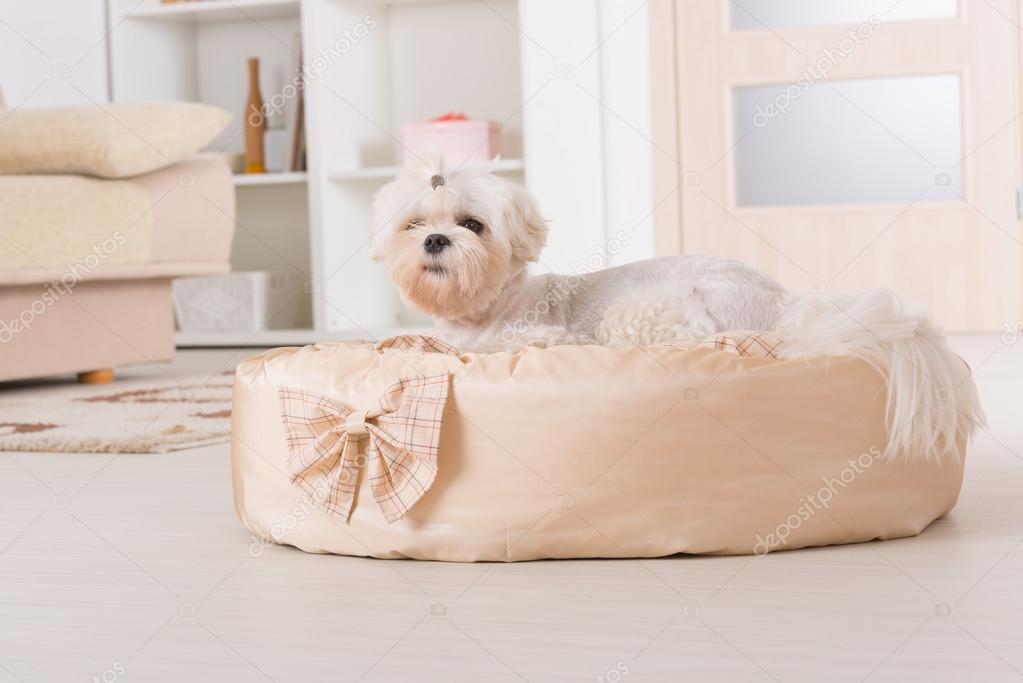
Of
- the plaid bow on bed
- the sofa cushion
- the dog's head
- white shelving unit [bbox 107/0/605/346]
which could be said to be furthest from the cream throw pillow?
the plaid bow on bed

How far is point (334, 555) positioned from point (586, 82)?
9.26 ft

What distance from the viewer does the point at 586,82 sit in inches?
158

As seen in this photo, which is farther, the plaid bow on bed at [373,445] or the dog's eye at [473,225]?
the dog's eye at [473,225]

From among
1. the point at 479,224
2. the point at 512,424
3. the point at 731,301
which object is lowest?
the point at 512,424

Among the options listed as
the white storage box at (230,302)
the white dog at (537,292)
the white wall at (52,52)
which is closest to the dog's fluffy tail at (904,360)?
the white dog at (537,292)

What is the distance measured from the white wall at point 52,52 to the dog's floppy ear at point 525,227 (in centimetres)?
309

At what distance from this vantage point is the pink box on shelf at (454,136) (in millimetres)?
3979

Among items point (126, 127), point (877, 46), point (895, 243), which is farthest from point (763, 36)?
point (126, 127)

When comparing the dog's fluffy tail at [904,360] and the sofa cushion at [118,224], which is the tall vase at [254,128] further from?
the dog's fluffy tail at [904,360]

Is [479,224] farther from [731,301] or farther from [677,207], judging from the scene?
[677,207]

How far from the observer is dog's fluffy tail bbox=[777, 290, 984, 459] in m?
1.38

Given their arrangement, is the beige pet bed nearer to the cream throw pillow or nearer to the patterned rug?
the patterned rug

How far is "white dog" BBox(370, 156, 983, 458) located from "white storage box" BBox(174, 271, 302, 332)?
270 centimetres

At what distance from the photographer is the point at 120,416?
264cm
